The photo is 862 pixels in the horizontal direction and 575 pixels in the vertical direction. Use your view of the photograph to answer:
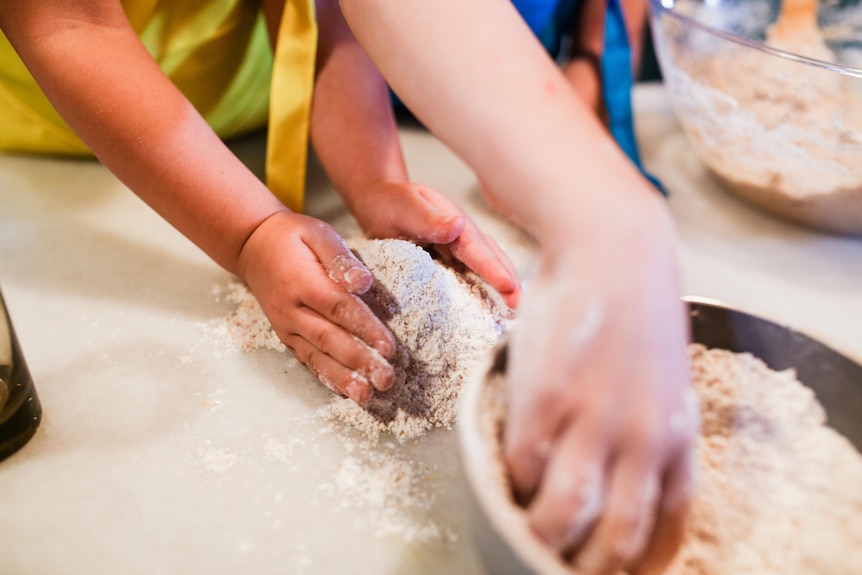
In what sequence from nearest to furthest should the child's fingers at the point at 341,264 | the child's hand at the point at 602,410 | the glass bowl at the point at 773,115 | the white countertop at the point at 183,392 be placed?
the child's hand at the point at 602,410 → the white countertop at the point at 183,392 → the child's fingers at the point at 341,264 → the glass bowl at the point at 773,115

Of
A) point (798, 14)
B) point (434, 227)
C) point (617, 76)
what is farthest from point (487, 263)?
point (798, 14)

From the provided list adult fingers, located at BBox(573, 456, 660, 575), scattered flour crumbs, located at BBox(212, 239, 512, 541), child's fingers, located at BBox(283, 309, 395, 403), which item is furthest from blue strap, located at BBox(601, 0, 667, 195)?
adult fingers, located at BBox(573, 456, 660, 575)

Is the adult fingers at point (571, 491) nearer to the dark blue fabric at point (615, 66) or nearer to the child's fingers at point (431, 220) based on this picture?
the child's fingers at point (431, 220)

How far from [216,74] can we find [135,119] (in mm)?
264

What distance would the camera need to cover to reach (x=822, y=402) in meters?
0.38

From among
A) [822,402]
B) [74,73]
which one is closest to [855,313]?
[822,402]

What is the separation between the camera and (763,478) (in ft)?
1.20

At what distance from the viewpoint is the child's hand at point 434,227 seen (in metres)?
0.53

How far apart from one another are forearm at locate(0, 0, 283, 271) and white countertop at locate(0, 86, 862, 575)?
8 cm

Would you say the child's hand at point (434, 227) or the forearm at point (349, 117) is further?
the forearm at point (349, 117)

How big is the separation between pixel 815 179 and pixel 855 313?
131mm

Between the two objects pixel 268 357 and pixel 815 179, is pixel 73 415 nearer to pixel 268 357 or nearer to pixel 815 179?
pixel 268 357

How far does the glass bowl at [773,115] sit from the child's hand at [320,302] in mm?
413

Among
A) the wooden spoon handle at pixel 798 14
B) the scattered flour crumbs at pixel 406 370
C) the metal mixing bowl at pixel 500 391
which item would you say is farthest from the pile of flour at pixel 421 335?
the wooden spoon handle at pixel 798 14
